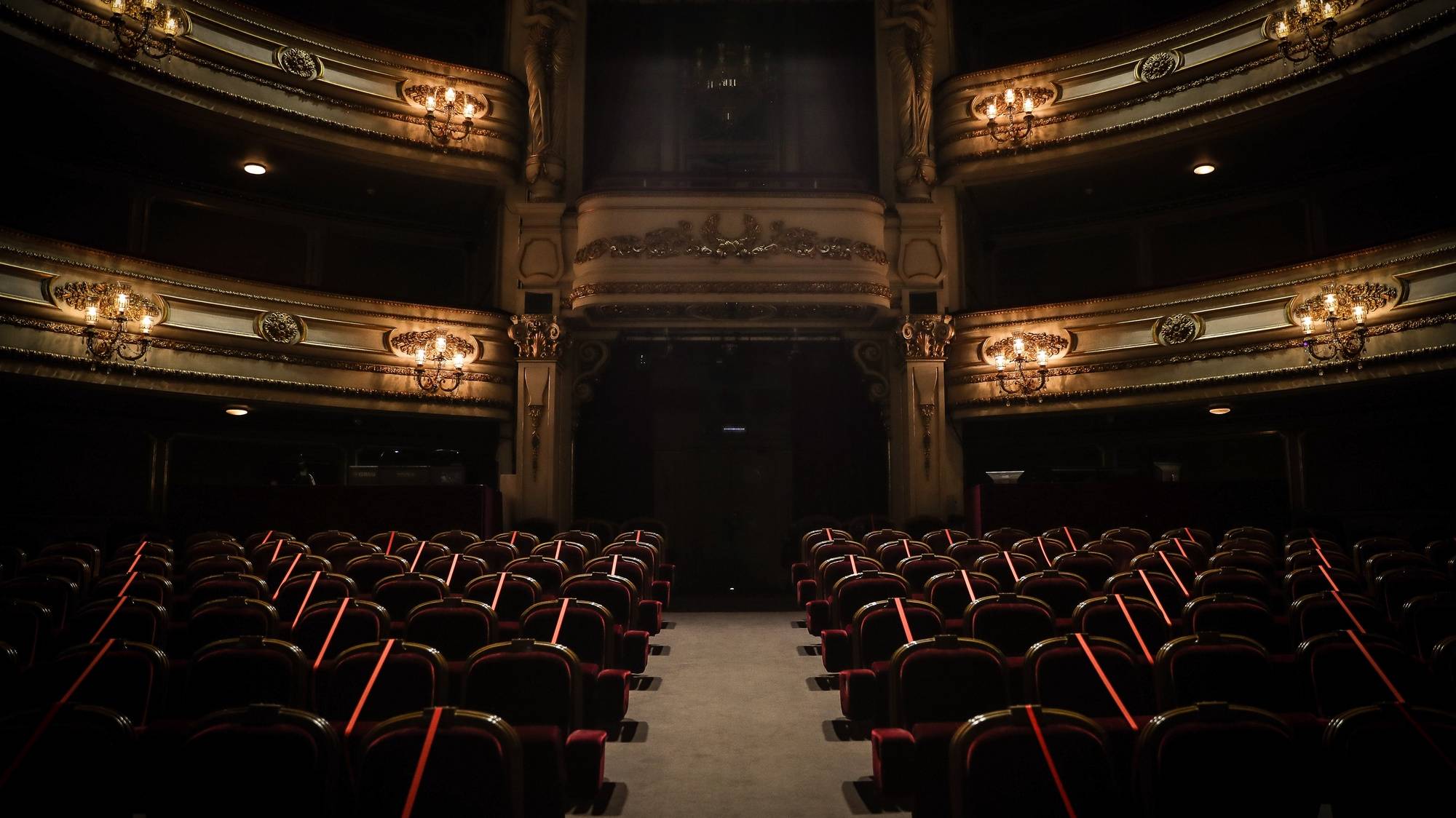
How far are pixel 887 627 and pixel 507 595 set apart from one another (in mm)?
2437

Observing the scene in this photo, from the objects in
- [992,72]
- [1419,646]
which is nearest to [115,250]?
[992,72]

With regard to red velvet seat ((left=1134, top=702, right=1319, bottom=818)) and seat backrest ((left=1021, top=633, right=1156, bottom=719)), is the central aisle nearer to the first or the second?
seat backrest ((left=1021, top=633, right=1156, bottom=719))

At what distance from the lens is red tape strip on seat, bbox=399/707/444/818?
9.16ft

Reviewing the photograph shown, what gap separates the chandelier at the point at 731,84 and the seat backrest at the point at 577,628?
11.1 m

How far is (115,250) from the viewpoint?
10.8m

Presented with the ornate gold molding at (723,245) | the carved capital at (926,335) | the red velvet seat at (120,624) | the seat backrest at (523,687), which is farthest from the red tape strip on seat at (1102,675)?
the carved capital at (926,335)

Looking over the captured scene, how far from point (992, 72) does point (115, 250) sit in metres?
11.1

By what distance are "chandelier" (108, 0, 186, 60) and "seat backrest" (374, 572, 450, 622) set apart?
Answer: 8.05 meters

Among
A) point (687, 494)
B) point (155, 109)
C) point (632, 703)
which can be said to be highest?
point (155, 109)

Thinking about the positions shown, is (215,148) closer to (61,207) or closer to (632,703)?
(61,207)

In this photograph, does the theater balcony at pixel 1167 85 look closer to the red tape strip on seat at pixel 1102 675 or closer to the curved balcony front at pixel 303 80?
the curved balcony front at pixel 303 80

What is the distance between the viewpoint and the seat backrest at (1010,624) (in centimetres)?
519

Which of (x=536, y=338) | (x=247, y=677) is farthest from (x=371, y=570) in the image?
(x=536, y=338)

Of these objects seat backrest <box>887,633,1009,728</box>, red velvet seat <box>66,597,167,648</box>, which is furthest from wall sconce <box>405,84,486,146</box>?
seat backrest <box>887,633,1009,728</box>
